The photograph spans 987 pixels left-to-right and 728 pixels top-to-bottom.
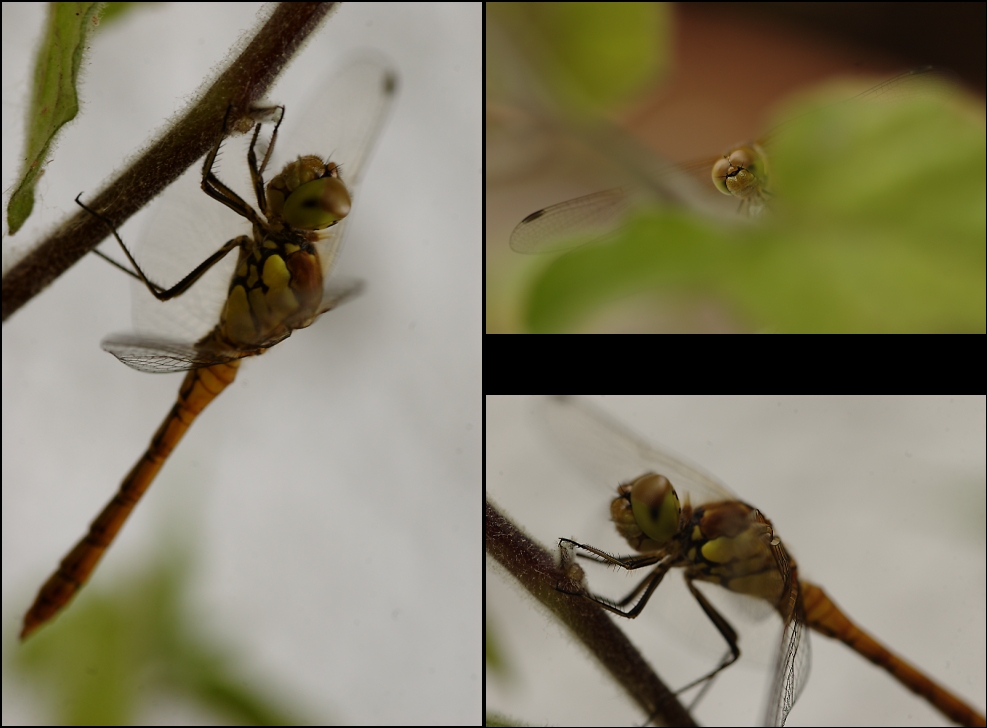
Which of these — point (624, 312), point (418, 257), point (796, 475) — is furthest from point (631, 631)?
point (418, 257)

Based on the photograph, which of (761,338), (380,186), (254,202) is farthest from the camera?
(380,186)

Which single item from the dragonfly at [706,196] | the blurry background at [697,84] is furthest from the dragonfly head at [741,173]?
the blurry background at [697,84]

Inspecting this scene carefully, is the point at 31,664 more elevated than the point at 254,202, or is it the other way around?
the point at 254,202

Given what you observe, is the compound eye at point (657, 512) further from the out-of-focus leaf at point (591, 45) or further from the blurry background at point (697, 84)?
the out-of-focus leaf at point (591, 45)

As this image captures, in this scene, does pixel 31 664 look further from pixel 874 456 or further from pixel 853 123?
pixel 853 123

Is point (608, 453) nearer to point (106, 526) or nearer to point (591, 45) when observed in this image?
point (106, 526)
